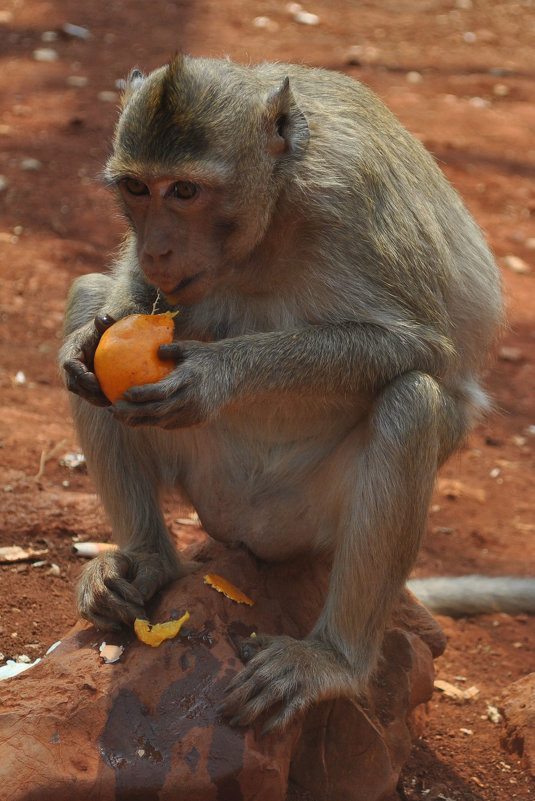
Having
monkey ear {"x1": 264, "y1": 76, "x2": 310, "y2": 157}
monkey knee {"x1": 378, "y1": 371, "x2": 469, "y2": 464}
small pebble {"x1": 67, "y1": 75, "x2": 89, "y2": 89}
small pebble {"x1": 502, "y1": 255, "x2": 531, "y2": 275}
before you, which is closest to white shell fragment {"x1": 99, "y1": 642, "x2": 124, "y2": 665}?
monkey knee {"x1": 378, "y1": 371, "x2": 469, "y2": 464}

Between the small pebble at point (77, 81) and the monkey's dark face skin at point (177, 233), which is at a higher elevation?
the monkey's dark face skin at point (177, 233)

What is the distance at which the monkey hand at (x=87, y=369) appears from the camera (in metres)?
3.79

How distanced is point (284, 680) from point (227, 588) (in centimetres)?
49

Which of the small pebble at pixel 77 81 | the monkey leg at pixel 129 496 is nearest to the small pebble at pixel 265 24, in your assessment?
the small pebble at pixel 77 81

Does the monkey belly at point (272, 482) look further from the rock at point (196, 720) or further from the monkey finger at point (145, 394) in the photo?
the monkey finger at point (145, 394)

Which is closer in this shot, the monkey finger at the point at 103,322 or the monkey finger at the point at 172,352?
the monkey finger at the point at 172,352

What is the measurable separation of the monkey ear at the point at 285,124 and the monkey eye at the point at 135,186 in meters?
0.52

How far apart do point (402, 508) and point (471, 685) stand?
5.38ft

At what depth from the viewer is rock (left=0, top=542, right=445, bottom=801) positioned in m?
3.30

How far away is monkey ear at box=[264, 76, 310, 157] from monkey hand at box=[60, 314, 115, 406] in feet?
3.01

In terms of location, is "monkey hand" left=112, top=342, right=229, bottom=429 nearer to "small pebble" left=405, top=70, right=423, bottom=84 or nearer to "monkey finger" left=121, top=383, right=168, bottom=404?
"monkey finger" left=121, top=383, right=168, bottom=404

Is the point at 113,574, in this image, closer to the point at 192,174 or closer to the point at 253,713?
the point at 253,713

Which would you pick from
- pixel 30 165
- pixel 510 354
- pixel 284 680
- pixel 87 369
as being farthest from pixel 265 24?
pixel 284 680

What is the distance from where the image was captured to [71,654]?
3748mm
